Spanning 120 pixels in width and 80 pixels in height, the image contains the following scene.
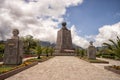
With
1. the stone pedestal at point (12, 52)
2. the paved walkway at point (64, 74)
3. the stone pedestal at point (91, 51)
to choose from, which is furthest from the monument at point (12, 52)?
the stone pedestal at point (91, 51)

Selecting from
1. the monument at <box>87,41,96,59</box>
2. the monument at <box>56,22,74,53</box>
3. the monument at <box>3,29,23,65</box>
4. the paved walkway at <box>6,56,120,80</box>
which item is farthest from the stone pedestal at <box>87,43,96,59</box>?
the monument at <box>56,22,74,53</box>

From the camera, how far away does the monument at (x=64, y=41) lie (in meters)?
77.2

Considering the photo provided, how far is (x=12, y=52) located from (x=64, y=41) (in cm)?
6053

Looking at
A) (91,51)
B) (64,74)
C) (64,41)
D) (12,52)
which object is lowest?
(64,74)

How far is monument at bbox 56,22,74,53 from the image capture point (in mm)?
77219

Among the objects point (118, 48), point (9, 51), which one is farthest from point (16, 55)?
point (118, 48)

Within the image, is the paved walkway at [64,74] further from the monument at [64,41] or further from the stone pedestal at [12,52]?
the monument at [64,41]

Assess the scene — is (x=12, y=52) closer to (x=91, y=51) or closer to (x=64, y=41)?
(x=91, y=51)

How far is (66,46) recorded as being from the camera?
3093 inches

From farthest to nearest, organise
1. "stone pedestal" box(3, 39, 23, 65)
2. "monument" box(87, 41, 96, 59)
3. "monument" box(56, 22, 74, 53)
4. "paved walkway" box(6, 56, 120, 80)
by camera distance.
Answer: "monument" box(56, 22, 74, 53) < "monument" box(87, 41, 96, 59) < "stone pedestal" box(3, 39, 23, 65) < "paved walkway" box(6, 56, 120, 80)

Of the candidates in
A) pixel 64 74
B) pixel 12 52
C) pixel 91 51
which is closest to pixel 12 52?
pixel 12 52

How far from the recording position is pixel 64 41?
78.5 m

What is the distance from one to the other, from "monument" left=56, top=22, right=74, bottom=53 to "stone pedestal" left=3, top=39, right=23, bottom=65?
57904 millimetres

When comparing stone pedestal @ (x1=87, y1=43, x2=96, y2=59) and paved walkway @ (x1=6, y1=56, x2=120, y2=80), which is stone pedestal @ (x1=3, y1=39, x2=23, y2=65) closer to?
paved walkway @ (x1=6, y1=56, x2=120, y2=80)
